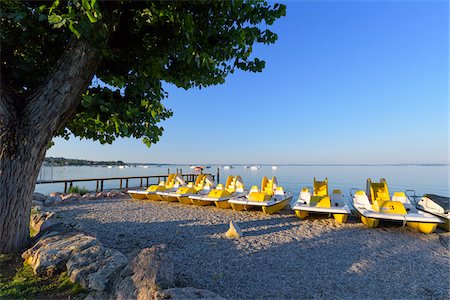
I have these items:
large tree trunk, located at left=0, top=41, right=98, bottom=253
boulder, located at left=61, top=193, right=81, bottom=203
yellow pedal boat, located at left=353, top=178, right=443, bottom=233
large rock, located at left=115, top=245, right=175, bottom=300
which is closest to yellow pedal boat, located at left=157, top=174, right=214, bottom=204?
boulder, located at left=61, top=193, right=81, bottom=203

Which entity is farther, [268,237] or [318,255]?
[268,237]

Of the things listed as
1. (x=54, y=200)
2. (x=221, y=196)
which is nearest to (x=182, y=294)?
(x=221, y=196)

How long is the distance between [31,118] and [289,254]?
553 centimetres

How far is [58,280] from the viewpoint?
141 inches

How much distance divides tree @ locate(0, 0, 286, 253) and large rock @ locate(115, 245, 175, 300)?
189 cm

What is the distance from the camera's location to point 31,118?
4008mm

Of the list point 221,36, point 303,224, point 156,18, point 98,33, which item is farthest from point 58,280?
point 303,224

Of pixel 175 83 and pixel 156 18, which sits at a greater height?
pixel 156 18

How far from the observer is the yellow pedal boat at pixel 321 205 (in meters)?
8.27

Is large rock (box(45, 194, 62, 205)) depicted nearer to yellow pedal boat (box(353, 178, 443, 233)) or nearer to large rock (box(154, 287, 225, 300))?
large rock (box(154, 287, 225, 300))

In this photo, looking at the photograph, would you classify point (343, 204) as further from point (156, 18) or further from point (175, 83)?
point (156, 18)

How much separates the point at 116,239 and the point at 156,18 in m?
5.38

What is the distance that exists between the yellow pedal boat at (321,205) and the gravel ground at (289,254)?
37 cm

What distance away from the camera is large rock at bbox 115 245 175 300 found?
2.84 m
